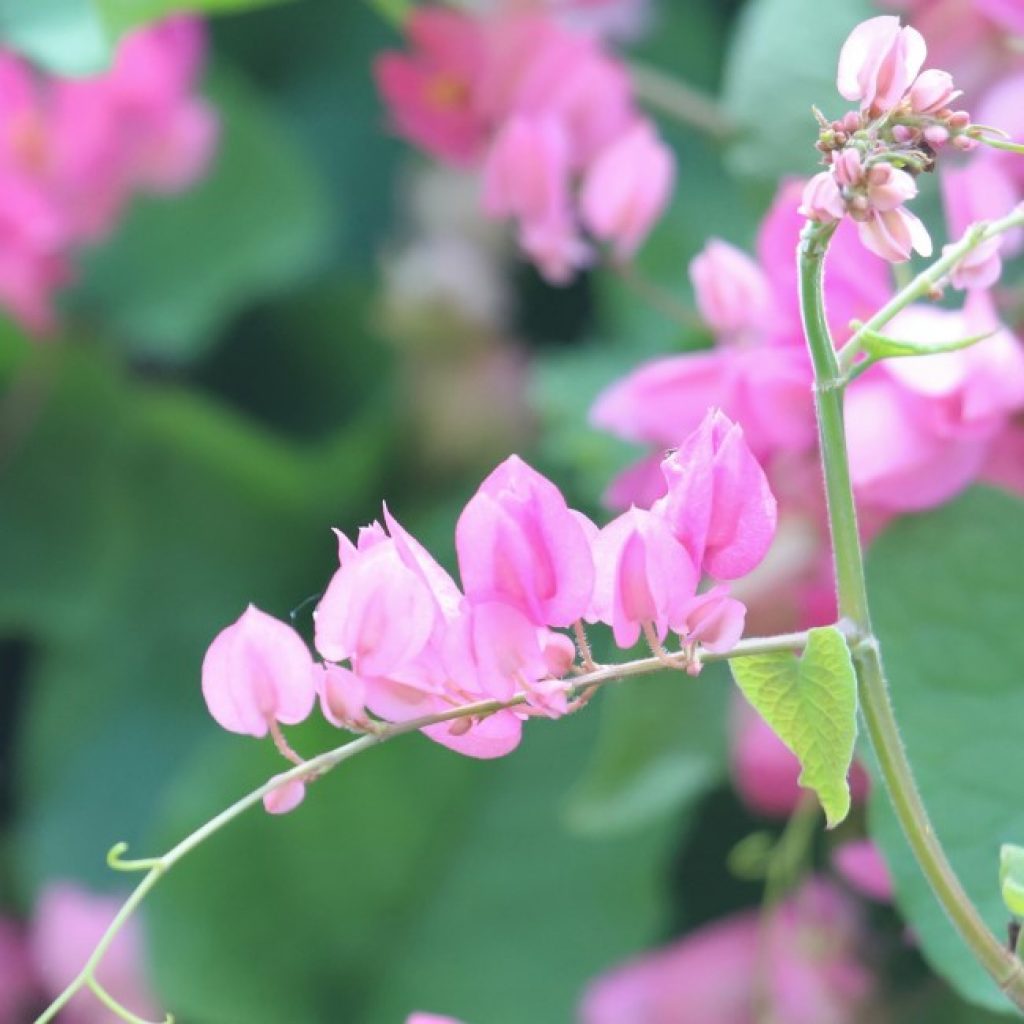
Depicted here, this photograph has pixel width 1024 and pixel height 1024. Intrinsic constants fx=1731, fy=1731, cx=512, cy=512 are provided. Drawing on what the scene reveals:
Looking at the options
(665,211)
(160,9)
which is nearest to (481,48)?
(160,9)

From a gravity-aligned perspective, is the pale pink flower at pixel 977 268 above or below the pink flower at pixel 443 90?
below

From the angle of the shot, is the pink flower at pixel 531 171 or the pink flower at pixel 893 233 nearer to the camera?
the pink flower at pixel 893 233

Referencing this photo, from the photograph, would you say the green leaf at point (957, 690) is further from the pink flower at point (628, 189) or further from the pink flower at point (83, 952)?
the pink flower at point (83, 952)

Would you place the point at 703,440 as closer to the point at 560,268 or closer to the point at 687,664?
the point at 687,664

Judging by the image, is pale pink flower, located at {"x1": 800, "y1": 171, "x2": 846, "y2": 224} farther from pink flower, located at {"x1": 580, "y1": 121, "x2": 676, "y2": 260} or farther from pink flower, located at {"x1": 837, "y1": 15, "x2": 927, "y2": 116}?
pink flower, located at {"x1": 580, "y1": 121, "x2": 676, "y2": 260}

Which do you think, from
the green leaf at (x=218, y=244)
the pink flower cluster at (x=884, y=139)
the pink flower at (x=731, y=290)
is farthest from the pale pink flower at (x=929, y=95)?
the green leaf at (x=218, y=244)

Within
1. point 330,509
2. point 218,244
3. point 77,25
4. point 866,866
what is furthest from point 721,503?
point 218,244
